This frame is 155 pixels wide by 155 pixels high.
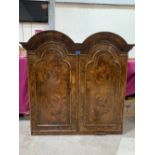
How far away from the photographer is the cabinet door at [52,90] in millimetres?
2350

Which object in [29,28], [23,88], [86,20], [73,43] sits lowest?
[23,88]

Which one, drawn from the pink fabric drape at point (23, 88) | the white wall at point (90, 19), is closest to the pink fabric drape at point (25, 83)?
the pink fabric drape at point (23, 88)

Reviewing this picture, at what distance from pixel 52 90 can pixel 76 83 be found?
0.28 metres

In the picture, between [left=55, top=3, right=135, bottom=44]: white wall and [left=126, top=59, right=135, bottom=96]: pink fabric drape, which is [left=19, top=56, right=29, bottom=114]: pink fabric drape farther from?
[left=55, top=3, right=135, bottom=44]: white wall

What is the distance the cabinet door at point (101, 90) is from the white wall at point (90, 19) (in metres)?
2.16

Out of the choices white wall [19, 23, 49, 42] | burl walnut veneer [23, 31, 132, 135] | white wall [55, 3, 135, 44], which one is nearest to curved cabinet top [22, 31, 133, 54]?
burl walnut veneer [23, 31, 132, 135]

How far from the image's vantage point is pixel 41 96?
7.86ft

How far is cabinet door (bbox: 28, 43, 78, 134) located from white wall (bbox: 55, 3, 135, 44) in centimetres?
217

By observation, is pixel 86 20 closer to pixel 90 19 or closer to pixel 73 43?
pixel 90 19

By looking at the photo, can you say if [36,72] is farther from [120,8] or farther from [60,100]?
[120,8]

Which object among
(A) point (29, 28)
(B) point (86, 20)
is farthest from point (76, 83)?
(A) point (29, 28)

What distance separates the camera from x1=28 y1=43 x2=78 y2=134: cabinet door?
2.35 meters

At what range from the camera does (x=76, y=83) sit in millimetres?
2404
